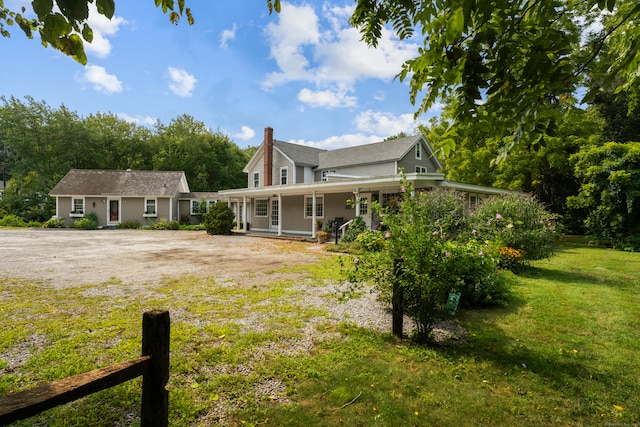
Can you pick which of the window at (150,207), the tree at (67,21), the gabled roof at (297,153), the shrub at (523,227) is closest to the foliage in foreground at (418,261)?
the tree at (67,21)

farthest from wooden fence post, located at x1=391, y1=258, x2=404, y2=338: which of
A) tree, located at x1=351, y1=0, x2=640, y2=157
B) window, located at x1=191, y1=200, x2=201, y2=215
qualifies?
window, located at x1=191, y1=200, x2=201, y2=215

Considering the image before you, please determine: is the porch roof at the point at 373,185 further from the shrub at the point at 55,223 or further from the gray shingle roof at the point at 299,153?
the shrub at the point at 55,223

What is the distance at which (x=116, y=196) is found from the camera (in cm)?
2627

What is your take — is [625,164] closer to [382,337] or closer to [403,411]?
[382,337]

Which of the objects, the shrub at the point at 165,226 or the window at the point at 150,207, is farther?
the window at the point at 150,207

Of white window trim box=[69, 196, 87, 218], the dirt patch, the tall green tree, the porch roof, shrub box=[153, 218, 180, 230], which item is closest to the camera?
the dirt patch

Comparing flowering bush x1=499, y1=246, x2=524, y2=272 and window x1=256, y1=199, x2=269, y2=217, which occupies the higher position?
window x1=256, y1=199, x2=269, y2=217

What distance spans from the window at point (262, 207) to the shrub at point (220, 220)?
2.87 m

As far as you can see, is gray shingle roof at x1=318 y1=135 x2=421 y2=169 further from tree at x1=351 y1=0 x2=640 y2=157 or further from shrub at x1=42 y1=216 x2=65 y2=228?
shrub at x1=42 y1=216 x2=65 y2=228

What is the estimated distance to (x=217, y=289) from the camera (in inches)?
249

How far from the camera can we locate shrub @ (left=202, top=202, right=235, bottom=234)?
19.8 metres

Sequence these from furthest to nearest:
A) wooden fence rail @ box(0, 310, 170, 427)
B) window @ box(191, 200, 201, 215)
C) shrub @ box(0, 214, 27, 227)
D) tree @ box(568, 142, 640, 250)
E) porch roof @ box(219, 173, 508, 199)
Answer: window @ box(191, 200, 201, 215) < shrub @ box(0, 214, 27, 227) < tree @ box(568, 142, 640, 250) < porch roof @ box(219, 173, 508, 199) < wooden fence rail @ box(0, 310, 170, 427)

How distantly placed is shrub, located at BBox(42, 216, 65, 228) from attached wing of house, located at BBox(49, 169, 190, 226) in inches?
42.2

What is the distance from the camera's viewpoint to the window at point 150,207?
88.6 ft
